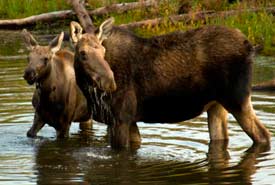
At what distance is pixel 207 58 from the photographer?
1162 cm

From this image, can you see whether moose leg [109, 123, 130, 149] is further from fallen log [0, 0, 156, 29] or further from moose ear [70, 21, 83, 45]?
fallen log [0, 0, 156, 29]

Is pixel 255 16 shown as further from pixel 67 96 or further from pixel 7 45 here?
pixel 67 96

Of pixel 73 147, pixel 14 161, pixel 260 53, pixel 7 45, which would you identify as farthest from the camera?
pixel 7 45

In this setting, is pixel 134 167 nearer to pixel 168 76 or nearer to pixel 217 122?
pixel 168 76

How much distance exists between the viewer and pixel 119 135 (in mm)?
11531

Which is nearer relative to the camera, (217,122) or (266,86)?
(217,122)

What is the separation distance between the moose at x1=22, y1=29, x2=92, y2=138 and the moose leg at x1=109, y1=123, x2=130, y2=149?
1168 mm

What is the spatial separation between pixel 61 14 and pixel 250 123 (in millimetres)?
12973

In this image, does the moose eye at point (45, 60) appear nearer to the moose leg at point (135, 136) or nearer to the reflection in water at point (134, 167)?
the reflection in water at point (134, 167)

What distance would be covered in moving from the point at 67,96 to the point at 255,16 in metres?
7.75

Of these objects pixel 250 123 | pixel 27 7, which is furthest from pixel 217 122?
pixel 27 7

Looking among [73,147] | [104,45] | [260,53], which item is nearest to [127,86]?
[104,45]

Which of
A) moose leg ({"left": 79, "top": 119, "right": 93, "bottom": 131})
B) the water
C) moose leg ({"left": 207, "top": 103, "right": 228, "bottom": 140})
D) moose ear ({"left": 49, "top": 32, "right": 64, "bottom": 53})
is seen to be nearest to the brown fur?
moose ear ({"left": 49, "top": 32, "right": 64, "bottom": 53})

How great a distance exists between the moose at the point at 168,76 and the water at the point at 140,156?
16.2 inches
